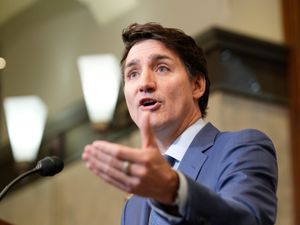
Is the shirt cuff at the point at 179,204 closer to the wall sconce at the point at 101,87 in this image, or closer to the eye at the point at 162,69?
the eye at the point at 162,69

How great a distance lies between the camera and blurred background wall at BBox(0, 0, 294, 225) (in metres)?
5.84

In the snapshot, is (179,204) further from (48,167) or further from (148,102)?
(48,167)

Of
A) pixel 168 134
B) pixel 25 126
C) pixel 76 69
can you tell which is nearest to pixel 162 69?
pixel 168 134

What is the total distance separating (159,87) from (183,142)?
0.19 m

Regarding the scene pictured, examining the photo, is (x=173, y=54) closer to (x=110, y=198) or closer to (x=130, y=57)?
(x=130, y=57)

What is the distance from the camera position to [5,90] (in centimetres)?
752

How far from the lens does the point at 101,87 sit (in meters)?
6.45

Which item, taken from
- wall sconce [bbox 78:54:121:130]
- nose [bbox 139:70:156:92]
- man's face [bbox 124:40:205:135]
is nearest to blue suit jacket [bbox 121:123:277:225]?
man's face [bbox 124:40:205:135]

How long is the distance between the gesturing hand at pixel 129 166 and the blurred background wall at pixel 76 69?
3880 mm

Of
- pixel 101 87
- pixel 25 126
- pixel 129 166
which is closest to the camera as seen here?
pixel 129 166

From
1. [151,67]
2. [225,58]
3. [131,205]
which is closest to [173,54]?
[151,67]

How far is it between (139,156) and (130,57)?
922 mm

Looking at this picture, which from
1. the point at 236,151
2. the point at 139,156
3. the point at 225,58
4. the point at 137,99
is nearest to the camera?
the point at 139,156

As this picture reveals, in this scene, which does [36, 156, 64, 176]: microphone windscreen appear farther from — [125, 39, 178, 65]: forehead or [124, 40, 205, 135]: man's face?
[125, 39, 178, 65]: forehead
